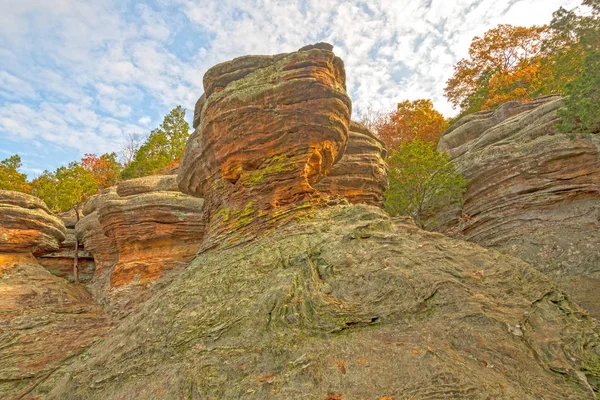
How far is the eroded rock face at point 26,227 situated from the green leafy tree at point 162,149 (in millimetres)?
15552

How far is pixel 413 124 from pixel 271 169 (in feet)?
110

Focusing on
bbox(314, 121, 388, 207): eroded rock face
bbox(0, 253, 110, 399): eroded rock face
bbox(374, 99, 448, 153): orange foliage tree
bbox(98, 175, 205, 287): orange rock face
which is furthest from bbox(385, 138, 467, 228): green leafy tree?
bbox(374, 99, 448, 153): orange foliage tree

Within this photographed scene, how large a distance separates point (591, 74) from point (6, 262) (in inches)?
1251

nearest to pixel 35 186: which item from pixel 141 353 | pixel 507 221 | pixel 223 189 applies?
pixel 223 189

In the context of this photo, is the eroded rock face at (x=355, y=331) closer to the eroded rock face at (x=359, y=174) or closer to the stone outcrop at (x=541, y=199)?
the stone outcrop at (x=541, y=199)

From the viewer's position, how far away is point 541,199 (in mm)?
15000

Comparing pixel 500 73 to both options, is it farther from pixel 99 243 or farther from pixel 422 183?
pixel 99 243

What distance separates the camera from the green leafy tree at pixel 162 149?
3916cm

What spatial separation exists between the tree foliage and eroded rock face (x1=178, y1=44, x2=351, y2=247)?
900 inches

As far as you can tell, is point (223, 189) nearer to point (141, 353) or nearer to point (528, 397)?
point (141, 353)

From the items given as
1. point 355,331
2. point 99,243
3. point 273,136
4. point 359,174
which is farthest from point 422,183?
point 99,243

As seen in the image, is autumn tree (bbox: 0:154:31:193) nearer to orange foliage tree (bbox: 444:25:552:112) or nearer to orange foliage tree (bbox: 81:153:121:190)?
orange foliage tree (bbox: 81:153:121:190)

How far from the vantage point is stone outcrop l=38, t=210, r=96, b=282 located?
23.9 meters

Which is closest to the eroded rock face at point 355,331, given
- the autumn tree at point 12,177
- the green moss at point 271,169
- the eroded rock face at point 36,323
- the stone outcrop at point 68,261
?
the eroded rock face at point 36,323
